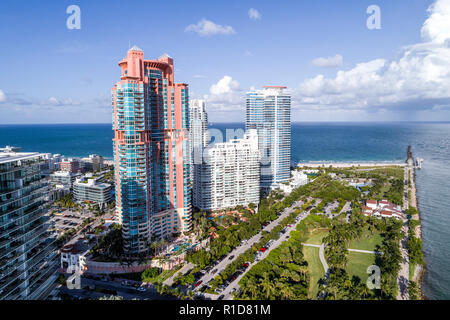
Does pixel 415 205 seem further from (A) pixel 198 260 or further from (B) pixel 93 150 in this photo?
(B) pixel 93 150

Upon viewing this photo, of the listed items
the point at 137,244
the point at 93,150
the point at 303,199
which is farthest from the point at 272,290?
the point at 93,150

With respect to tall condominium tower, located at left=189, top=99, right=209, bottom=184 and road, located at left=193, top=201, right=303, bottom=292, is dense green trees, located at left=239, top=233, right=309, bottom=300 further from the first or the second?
tall condominium tower, located at left=189, top=99, right=209, bottom=184

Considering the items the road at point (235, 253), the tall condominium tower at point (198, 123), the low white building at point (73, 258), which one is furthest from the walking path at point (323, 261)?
the tall condominium tower at point (198, 123)

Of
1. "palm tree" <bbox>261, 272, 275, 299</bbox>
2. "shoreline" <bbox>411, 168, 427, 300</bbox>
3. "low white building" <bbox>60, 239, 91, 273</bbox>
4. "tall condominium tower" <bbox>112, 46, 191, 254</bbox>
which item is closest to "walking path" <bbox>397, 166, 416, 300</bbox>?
"shoreline" <bbox>411, 168, 427, 300</bbox>

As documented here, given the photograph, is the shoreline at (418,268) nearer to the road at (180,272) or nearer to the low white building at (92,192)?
the road at (180,272)

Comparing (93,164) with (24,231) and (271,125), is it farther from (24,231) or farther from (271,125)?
(24,231)

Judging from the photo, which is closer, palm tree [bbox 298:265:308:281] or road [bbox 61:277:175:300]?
road [bbox 61:277:175:300]
